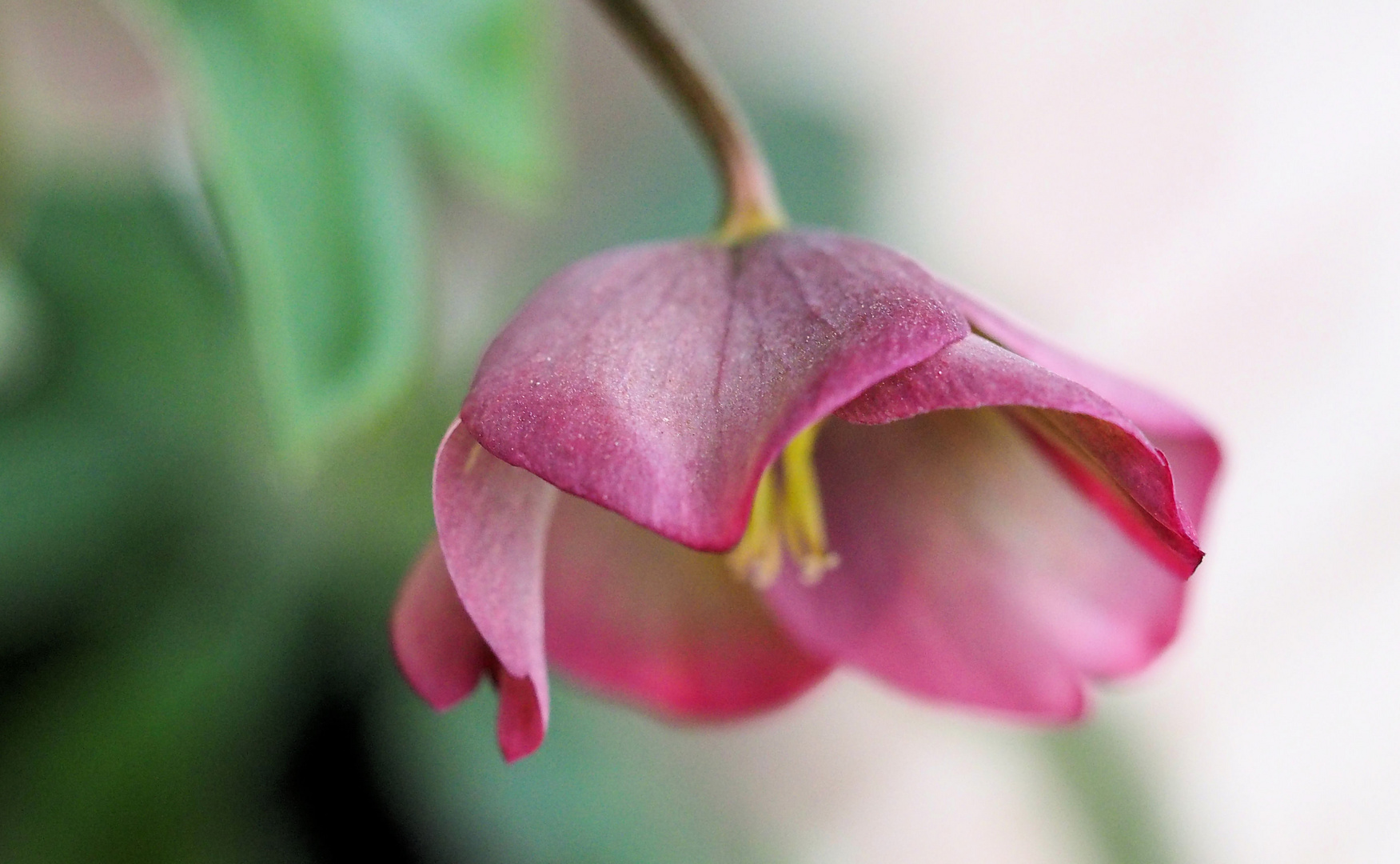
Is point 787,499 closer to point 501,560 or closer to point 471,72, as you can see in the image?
point 501,560

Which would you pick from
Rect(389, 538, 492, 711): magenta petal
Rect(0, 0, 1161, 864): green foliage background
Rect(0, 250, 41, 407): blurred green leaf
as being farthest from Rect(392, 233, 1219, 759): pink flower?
Rect(0, 250, 41, 407): blurred green leaf

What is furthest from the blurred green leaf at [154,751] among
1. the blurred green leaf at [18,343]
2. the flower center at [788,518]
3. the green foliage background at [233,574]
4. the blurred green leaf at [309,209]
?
the flower center at [788,518]

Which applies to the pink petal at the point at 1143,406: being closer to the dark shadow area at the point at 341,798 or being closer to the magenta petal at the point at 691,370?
the magenta petal at the point at 691,370

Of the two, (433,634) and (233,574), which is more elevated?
(433,634)

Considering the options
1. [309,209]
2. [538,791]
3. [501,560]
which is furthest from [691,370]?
[538,791]

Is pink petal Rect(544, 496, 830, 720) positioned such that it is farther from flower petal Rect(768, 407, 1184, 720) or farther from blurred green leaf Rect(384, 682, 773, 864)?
blurred green leaf Rect(384, 682, 773, 864)

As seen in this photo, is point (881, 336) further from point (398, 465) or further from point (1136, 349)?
point (1136, 349)

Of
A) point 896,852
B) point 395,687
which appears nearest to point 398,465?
point 395,687
